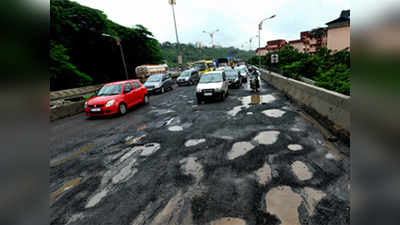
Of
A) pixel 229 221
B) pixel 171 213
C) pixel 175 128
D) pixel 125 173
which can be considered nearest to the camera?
pixel 229 221

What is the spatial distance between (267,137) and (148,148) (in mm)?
3563

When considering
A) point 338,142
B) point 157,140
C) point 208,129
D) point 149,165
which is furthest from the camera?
point 208,129

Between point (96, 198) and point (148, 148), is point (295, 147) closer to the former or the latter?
point (148, 148)

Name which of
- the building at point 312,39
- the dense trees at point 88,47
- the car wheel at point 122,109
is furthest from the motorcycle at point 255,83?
the building at point 312,39

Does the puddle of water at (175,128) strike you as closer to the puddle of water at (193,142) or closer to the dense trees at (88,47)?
the puddle of water at (193,142)

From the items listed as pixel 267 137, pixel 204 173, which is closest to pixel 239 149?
pixel 267 137

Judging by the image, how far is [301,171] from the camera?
389 cm

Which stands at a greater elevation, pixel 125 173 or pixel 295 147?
pixel 295 147

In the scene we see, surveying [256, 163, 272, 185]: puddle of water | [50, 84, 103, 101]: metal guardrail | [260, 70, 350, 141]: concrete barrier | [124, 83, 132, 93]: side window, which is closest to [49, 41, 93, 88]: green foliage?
[50, 84, 103, 101]: metal guardrail

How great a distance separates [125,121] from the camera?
8922mm

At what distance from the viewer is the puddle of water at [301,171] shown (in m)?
3.71
